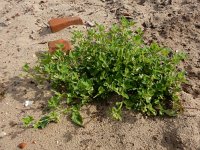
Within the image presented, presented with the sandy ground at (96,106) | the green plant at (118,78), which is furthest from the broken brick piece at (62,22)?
the green plant at (118,78)

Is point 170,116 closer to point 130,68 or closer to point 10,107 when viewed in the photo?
point 130,68

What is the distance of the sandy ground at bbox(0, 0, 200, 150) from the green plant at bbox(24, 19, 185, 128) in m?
0.11

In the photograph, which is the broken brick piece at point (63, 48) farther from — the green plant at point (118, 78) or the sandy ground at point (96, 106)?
the green plant at point (118, 78)

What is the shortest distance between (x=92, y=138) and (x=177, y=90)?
778mm

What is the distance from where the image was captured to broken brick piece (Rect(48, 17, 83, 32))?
4105 millimetres

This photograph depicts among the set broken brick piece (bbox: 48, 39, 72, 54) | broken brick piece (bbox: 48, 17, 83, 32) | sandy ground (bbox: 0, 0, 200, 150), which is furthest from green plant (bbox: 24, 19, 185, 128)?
broken brick piece (bbox: 48, 17, 83, 32)

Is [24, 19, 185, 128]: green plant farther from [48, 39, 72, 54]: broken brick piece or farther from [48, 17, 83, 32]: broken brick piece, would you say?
[48, 17, 83, 32]: broken brick piece

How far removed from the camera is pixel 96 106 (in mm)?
3150

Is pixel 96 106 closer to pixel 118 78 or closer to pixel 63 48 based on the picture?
pixel 118 78

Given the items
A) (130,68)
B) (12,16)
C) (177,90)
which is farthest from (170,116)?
(12,16)

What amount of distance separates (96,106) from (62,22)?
135 cm

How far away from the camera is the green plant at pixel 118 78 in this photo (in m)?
2.99

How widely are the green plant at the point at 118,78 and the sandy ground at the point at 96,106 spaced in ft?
0.35

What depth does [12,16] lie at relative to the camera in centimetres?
459
